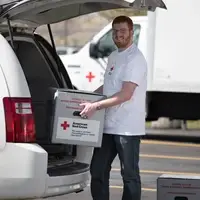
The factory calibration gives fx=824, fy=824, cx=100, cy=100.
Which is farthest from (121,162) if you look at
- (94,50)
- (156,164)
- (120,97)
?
(94,50)

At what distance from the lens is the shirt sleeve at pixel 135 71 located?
7348mm

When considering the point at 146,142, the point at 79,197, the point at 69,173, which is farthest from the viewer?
the point at 146,142

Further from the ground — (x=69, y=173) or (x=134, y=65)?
(x=134, y=65)

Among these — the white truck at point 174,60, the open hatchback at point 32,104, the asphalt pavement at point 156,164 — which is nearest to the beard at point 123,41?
the open hatchback at point 32,104

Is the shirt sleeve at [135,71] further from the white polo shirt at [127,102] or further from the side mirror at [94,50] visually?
A: the side mirror at [94,50]

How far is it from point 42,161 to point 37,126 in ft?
3.05

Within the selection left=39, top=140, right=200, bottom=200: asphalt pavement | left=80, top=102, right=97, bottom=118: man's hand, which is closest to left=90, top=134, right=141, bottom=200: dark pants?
left=80, top=102, right=97, bottom=118: man's hand

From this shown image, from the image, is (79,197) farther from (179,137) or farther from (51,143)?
(179,137)

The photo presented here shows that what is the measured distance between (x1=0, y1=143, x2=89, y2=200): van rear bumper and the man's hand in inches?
22.9

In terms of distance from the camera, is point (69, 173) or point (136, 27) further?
point (136, 27)

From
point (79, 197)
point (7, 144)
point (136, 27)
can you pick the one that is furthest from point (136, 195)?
point (136, 27)

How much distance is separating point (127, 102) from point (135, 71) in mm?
290

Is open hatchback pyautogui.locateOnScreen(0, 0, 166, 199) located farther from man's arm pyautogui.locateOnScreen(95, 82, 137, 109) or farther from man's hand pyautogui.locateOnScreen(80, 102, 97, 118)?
man's arm pyautogui.locateOnScreen(95, 82, 137, 109)

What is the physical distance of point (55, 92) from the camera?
23.6ft
